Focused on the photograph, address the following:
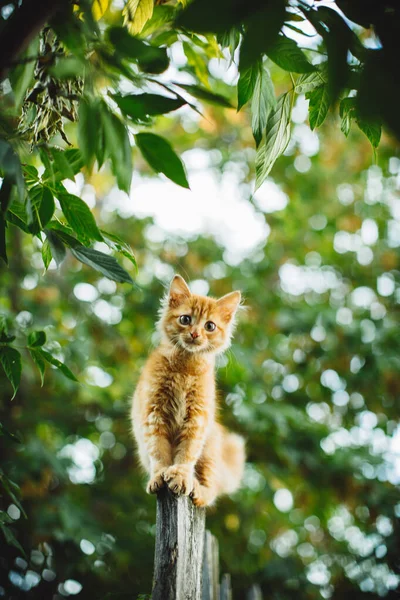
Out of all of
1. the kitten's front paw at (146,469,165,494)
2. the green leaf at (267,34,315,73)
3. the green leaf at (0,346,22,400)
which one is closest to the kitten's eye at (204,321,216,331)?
the kitten's front paw at (146,469,165,494)

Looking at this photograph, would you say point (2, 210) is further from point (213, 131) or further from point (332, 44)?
point (213, 131)

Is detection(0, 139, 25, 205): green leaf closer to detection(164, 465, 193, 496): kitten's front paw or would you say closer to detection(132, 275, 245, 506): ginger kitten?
detection(164, 465, 193, 496): kitten's front paw

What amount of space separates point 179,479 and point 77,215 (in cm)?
118

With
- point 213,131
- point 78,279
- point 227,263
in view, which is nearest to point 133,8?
point 78,279

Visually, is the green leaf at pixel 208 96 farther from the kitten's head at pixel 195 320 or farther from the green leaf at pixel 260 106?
the kitten's head at pixel 195 320

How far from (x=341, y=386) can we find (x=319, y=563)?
1581 millimetres

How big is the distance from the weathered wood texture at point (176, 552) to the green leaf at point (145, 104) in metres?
1.14

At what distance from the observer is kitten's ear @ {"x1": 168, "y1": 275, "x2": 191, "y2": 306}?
262 cm

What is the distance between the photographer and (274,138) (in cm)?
114

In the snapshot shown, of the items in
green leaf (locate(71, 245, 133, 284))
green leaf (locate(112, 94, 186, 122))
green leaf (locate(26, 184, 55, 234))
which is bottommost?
green leaf (locate(71, 245, 133, 284))

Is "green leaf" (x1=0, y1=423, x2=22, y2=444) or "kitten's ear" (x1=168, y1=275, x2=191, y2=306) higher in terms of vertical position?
"green leaf" (x1=0, y1=423, x2=22, y2=444)

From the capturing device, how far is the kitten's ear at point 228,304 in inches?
104

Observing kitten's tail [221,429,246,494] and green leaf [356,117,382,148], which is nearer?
green leaf [356,117,382,148]

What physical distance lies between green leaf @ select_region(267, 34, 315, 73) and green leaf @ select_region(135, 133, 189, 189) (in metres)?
0.33
